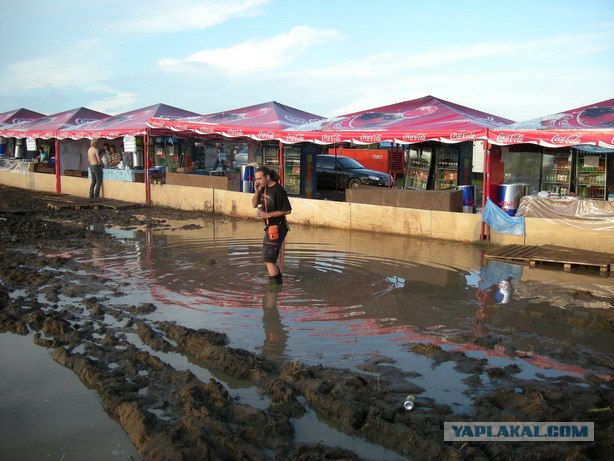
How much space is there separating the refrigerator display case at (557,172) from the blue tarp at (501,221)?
282cm

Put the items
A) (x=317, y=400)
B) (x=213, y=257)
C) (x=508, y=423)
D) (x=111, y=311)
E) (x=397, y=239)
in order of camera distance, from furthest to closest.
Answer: (x=397, y=239) < (x=213, y=257) < (x=111, y=311) < (x=317, y=400) < (x=508, y=423)

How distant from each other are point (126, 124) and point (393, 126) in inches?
469

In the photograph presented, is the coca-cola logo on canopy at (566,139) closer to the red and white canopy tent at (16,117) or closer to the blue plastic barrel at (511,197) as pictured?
the blue plastic barrel at (511,197)

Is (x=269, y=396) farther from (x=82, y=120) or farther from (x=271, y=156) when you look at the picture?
(x=82, y=120)

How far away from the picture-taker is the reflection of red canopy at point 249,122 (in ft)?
64.0

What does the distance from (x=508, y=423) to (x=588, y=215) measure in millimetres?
8944

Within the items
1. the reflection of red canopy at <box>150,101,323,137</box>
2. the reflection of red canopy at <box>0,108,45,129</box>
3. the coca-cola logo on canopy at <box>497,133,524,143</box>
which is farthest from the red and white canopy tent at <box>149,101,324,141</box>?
the reflection of red canopy at <box>0,108,45,129</box>

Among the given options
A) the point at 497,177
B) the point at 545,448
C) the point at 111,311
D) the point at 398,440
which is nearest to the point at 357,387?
the point at 398,440

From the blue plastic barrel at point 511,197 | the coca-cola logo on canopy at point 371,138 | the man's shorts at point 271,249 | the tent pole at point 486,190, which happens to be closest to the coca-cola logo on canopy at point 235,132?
the coca-cola logo on canopy at point 371,138

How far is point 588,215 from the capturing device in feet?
40.9

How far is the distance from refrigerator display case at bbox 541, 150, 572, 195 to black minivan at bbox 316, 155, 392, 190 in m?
9.27

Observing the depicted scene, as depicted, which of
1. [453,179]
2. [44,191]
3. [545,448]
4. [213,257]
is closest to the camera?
[545,448]

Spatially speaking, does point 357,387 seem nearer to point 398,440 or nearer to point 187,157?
point 398,440

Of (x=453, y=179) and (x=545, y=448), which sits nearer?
(x=545, y=448)
